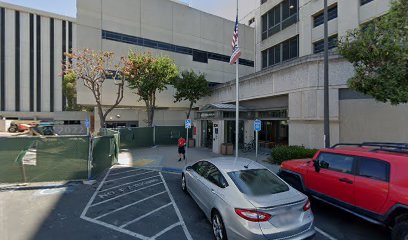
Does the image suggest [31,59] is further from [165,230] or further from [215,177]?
[215,177]

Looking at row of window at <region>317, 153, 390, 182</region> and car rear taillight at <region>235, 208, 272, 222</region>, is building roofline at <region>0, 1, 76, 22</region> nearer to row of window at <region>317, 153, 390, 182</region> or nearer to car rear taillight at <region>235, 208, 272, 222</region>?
row of window at <region>317, 153, 390, 182</region>

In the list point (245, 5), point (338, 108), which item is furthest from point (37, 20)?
point (338, 108)

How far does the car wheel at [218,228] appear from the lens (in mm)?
4315

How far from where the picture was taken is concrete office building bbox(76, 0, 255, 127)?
78.4 feet

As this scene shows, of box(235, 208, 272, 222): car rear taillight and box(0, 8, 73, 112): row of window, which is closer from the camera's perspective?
box(235, 208, 272, 222): car rear taillight

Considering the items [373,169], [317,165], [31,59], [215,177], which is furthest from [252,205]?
[31,59]

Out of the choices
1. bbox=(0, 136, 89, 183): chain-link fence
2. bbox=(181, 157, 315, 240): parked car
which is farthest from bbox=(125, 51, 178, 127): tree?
bbox=(181, 157, 315, 240): parked car

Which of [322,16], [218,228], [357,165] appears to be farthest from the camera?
[322,16]

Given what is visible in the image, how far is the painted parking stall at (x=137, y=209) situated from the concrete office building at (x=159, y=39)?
667 inches

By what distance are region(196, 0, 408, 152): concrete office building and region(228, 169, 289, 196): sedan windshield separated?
8.38 meters

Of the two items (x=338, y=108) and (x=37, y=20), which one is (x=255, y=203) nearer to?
(x=338, y=108)

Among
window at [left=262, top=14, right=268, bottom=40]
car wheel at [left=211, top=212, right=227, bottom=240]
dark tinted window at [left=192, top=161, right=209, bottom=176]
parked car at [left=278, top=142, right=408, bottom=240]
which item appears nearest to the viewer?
parked car at [left=278, top=142, right=408, bottom=240]

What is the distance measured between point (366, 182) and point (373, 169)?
0.30 meters

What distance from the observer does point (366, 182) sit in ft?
15.3
